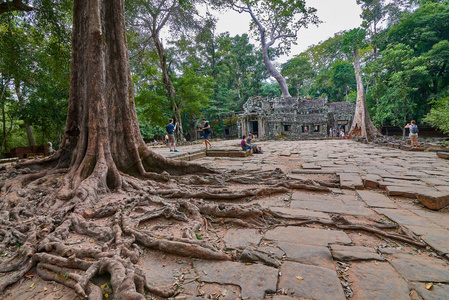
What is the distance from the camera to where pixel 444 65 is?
19.2 metres

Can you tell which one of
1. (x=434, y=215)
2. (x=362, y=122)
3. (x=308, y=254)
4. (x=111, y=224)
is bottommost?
(x=434, y=215)

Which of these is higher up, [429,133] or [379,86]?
[379,86]

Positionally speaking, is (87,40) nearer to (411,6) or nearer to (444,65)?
(444,65)

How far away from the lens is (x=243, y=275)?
5.28 ft

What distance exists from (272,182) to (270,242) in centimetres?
214

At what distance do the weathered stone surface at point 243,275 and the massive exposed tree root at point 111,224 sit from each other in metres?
0.08

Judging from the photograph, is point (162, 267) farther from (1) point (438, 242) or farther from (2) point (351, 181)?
(2) point (351, 181)

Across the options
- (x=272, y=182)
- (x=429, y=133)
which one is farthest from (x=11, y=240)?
(x=429, y=133)

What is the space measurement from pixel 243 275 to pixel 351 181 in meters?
3.62

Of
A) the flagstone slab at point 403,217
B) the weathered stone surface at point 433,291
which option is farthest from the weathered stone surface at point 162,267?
the flagstone slab at point 403,217

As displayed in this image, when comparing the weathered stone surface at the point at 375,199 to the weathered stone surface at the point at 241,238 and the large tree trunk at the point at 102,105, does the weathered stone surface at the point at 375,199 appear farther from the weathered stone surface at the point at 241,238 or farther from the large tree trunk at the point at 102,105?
the large tree trunk at the point at 102,105


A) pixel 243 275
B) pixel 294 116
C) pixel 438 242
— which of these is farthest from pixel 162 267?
pixel 294 116

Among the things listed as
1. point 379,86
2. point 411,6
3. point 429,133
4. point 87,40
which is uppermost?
point 411,6

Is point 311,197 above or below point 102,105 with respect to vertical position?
below
